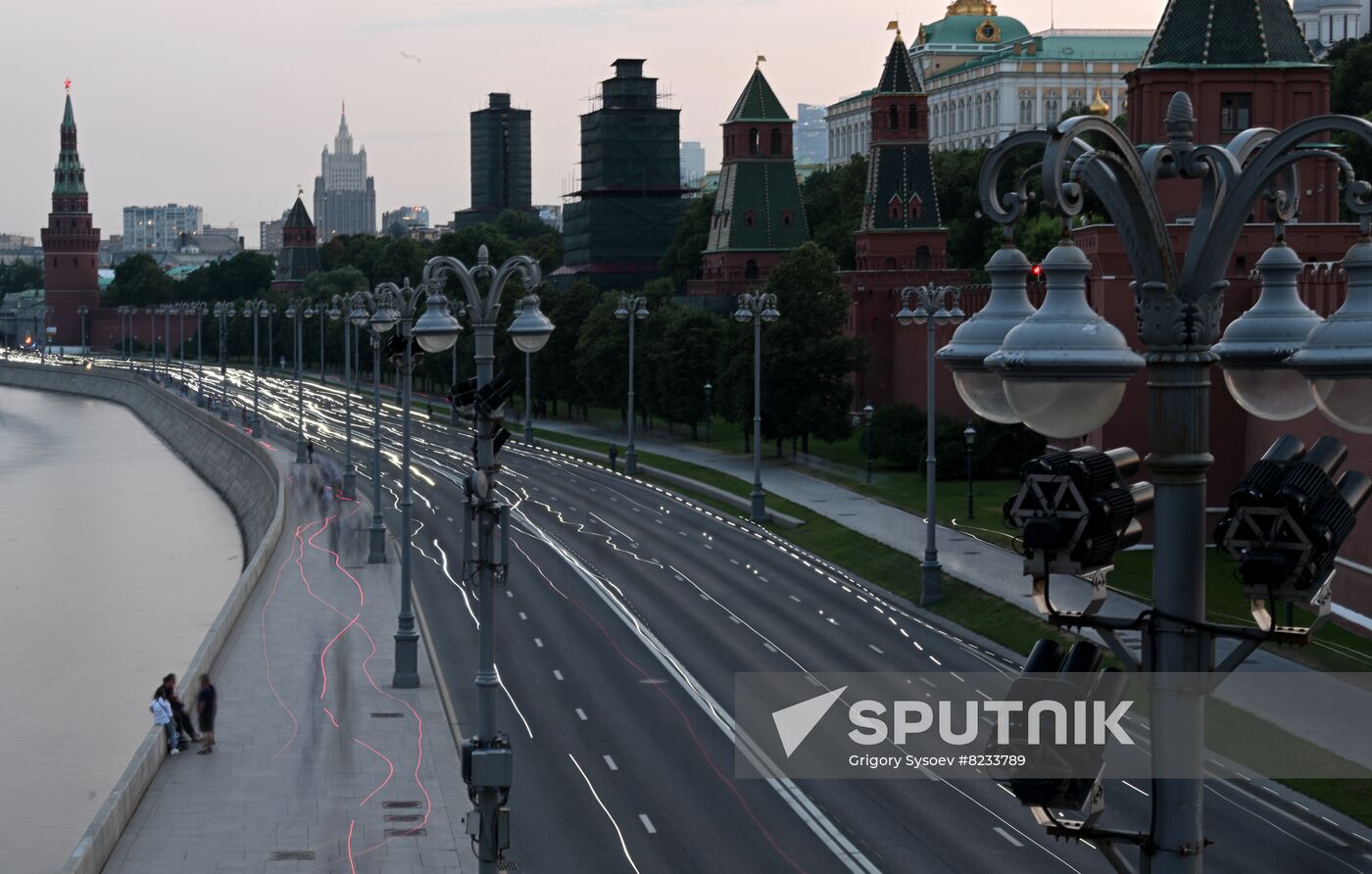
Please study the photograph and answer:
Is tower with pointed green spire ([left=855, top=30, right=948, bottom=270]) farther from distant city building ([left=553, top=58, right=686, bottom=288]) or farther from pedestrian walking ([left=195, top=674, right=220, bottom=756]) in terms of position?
pedestrian walking ([left=195, top=674, right=220, bottom=756])

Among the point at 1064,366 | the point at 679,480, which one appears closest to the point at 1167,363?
the point at 1064,366

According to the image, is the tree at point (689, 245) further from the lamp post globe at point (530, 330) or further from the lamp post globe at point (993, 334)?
the lamp post globe at point (993, 334)

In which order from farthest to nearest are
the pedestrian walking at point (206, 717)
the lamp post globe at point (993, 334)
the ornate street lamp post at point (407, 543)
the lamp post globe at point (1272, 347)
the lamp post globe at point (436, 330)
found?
the pedestrian walking at point (206, 717) < the ornate street lamp post at point (407, 543) < the lamp post globe at point (436, 330) < the lamp post globe at point (1272, 347) < the lamp post globe at point (993, 334)

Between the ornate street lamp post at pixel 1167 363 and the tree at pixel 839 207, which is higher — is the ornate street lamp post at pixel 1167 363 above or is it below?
below

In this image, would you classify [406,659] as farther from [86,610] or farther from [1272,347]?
[86,610]

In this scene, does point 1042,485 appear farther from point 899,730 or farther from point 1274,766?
point 899,730

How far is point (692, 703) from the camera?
34.4 metres

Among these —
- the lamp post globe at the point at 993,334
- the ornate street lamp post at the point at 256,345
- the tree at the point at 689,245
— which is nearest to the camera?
the lamp post globe at the point at 993,334

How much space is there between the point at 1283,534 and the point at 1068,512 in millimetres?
901

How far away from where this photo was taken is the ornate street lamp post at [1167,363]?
6.93 meters

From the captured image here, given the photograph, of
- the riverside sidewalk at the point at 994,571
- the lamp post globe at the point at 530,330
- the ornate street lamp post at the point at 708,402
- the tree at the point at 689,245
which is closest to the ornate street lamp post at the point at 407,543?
the lamp post globe at the point at 530,330

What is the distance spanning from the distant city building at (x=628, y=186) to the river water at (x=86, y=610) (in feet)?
127

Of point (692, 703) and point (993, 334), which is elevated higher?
point (993, 334)

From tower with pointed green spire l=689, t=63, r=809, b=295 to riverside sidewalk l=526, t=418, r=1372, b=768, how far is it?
19.0 metres
